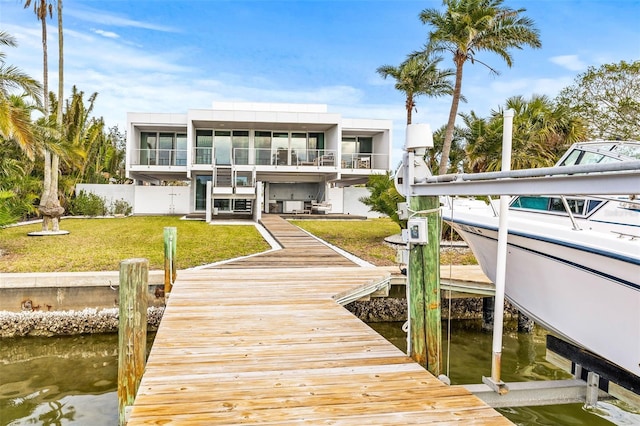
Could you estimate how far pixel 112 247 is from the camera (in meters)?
11.6

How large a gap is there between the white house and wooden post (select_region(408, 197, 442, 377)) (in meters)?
15.5

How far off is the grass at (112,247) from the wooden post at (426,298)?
6.38m

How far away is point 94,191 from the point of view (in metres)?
23.6

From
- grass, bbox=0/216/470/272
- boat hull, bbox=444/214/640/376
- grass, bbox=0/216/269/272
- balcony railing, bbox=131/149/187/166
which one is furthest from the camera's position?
balcony railing, bbox=131/149/187/166

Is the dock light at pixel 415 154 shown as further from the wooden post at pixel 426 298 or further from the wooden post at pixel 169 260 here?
the wooden post at pixel 169 260

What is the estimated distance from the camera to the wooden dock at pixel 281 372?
2.96 m

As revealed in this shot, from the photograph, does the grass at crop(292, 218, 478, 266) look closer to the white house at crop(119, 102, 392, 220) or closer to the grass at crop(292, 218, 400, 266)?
the grass at crop(292, 218, 400, 266)

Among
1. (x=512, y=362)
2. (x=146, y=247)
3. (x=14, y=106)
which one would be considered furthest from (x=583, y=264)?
(x=14, y=106)

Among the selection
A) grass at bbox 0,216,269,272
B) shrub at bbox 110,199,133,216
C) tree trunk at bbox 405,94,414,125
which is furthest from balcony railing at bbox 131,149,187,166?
tree trunk at bbox 405,94,414,125

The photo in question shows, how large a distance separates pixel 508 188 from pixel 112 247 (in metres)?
11.0

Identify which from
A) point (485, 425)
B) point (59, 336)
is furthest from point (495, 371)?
point (59, 336)

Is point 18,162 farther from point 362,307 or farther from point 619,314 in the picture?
point 619,314

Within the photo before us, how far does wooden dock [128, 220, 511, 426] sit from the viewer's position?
9.71 feet

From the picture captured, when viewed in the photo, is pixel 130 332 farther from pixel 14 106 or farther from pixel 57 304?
pixel 14 106
